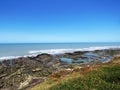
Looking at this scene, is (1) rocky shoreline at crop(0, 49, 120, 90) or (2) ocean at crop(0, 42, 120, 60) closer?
(1) rocky shoreline at crop(0, 49, 120, 90)

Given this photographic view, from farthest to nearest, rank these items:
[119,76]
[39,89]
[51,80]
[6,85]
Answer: [6,85], [51,80], [39,89], [119,76]

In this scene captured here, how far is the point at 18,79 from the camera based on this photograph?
21.7 m

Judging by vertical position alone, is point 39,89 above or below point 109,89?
below

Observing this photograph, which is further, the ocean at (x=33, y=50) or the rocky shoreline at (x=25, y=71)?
the ocean at (x=33, y=50)

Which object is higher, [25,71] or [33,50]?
[25,71]

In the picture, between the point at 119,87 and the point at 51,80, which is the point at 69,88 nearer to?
the point at 119,87

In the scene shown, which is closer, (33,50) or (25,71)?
(25,71)

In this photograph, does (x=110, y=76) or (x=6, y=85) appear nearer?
(x=110, y=76)

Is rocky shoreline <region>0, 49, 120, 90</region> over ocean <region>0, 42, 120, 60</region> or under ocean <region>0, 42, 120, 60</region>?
over

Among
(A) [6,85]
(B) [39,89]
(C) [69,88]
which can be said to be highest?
(C) [69,88]

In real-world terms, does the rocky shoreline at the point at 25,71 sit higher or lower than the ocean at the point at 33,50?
higher

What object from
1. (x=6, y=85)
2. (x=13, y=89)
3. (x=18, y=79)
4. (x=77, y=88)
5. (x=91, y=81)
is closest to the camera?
(x=77, y=88)

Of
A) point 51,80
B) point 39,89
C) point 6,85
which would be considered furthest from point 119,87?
point 6,85

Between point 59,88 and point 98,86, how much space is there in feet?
6.42
